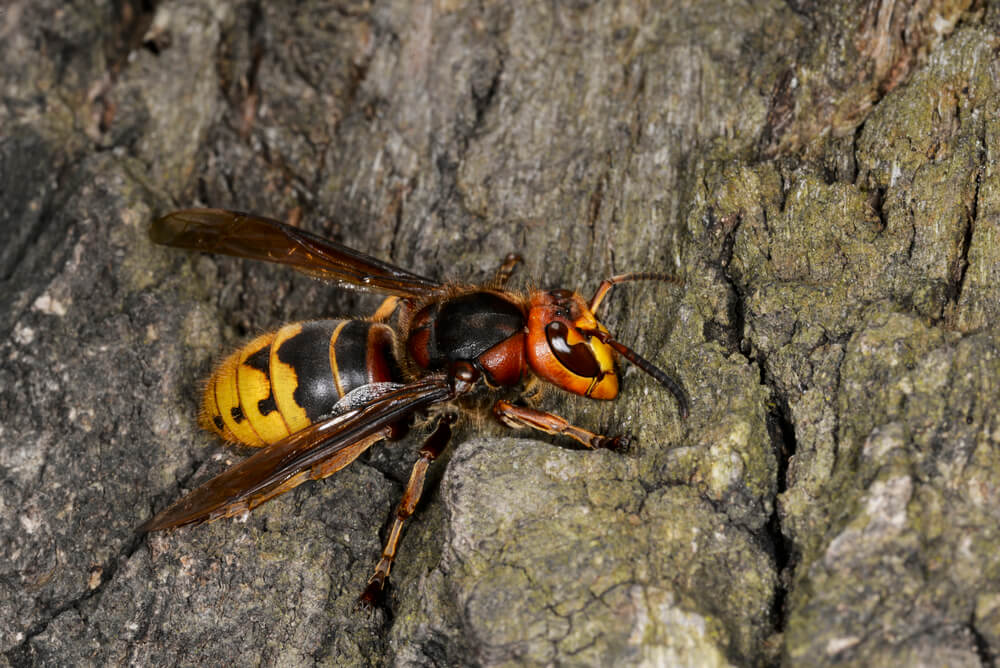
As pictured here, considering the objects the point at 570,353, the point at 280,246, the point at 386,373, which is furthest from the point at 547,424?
the point at 280,246

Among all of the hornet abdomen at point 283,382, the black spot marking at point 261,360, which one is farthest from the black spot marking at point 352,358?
the black spot marking at point 261,360

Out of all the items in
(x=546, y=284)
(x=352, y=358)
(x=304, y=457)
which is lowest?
(x=304, y=457)

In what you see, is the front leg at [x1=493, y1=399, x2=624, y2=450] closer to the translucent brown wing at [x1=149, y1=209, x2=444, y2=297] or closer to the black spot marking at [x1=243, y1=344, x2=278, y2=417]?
the translucent brown wing at [x1=149, y1=209, x2=444, y2=297]

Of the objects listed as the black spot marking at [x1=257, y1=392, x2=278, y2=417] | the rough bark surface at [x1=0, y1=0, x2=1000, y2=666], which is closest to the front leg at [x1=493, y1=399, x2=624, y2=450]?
the rough bark surface at [x1=0, y1=0, x2=1000, y2=666]

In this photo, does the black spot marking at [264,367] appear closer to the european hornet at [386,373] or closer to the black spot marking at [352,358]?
the european hornet at [386,373]

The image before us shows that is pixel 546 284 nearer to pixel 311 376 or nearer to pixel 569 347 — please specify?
pixel 569 347
